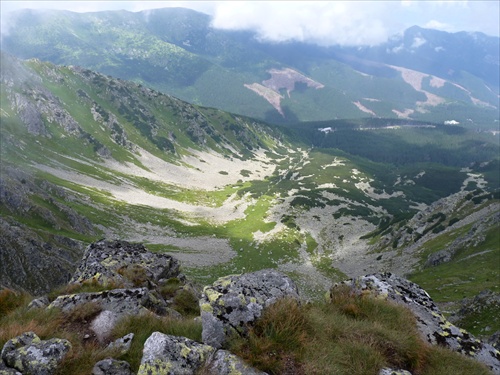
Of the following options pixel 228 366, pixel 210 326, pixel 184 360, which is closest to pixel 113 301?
pixel 210 326

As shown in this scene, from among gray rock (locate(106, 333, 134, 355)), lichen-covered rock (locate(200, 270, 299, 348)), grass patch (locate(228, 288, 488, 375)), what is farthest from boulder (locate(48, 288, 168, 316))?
grass patch (locate(228, 288, 488, 375))

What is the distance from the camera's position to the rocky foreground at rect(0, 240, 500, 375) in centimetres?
884

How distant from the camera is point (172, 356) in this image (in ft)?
29.0

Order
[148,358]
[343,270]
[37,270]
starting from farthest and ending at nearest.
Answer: [343,270], [37,270], [148,358]

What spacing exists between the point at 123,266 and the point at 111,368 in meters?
12.4

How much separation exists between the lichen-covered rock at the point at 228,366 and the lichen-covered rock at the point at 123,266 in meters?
9.51

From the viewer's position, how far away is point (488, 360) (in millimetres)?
11391

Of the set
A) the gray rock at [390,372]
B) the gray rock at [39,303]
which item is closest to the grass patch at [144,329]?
the gray rock at [39,303]

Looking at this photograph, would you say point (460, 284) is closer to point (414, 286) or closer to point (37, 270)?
point (414, 286)

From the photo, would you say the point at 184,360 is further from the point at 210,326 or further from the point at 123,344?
the point at 123,344

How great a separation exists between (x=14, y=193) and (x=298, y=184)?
14531 centimetres

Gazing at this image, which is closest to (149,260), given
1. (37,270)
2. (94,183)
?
(37,270)

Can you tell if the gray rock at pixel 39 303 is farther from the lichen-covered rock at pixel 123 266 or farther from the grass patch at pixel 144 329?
the grass patch at pixel 144 329

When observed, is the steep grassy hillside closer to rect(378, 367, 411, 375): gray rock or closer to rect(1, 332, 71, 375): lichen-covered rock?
rect(1, 332, 71, 375): lichen-covered rock
